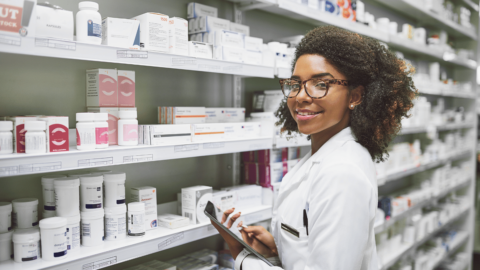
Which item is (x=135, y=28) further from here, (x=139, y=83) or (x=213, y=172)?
(x=213, y=172)

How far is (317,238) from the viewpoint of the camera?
1.16 m

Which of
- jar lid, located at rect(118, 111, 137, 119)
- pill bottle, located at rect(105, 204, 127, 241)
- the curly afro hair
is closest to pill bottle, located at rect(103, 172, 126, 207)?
pill bottle, located at rect(105, 204, 127, 241)

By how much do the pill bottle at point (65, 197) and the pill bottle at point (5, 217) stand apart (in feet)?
0.52

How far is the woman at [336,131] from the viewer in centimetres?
118

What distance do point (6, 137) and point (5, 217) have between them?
32cm

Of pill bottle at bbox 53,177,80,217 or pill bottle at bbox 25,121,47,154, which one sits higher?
pill bottle at bbox 25,121,47,154

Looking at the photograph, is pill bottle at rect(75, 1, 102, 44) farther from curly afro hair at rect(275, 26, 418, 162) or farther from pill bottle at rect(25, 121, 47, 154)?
curly afro hair at rect(275, 26, 418, 162)

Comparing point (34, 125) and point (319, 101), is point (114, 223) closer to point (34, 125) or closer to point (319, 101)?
point (34, 125)

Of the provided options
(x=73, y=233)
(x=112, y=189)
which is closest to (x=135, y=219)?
(x=112, y=189)

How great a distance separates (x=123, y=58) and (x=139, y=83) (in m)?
0.56

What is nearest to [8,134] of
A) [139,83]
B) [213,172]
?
[139,83]

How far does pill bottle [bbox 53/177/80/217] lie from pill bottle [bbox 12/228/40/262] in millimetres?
128

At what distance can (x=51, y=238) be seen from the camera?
1.32 m

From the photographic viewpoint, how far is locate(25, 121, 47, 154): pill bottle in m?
1.26
